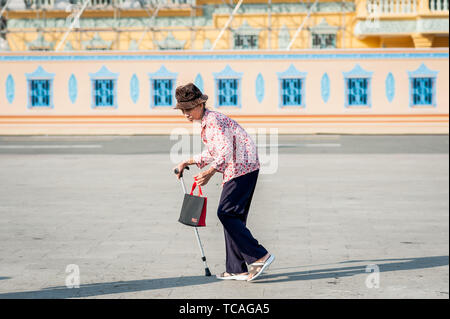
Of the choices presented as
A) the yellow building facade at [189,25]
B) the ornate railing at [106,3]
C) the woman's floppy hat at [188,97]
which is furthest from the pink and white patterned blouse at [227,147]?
the ornate railing at [106,3]

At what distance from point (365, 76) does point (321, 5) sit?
6289 mm

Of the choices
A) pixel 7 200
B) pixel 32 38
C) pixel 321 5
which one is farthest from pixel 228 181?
pixel 32 38

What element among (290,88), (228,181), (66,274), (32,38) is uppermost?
(32,38)

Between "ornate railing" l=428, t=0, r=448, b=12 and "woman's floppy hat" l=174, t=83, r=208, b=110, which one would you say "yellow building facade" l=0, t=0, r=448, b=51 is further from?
"woman's floppy hat" l=174, t=83, r=208, b=110

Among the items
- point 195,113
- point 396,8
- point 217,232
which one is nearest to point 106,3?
point 396,8

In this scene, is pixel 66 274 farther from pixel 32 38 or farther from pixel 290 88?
pixel 32 38

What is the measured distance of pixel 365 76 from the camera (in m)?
31.9

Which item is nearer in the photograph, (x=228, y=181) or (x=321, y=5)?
(x=228, y=181)

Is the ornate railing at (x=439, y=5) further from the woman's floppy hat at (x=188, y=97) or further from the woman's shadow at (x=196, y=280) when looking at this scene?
the woman's floppy hat at (x=188, y=97)

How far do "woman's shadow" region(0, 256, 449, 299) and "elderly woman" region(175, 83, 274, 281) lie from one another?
0.22 meters

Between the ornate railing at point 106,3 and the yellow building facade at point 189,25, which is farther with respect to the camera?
the ornate railing at point 106,3

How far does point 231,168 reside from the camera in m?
6.76

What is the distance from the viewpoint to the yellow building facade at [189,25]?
36656mm

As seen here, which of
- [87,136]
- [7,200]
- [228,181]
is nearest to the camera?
[228,181]
